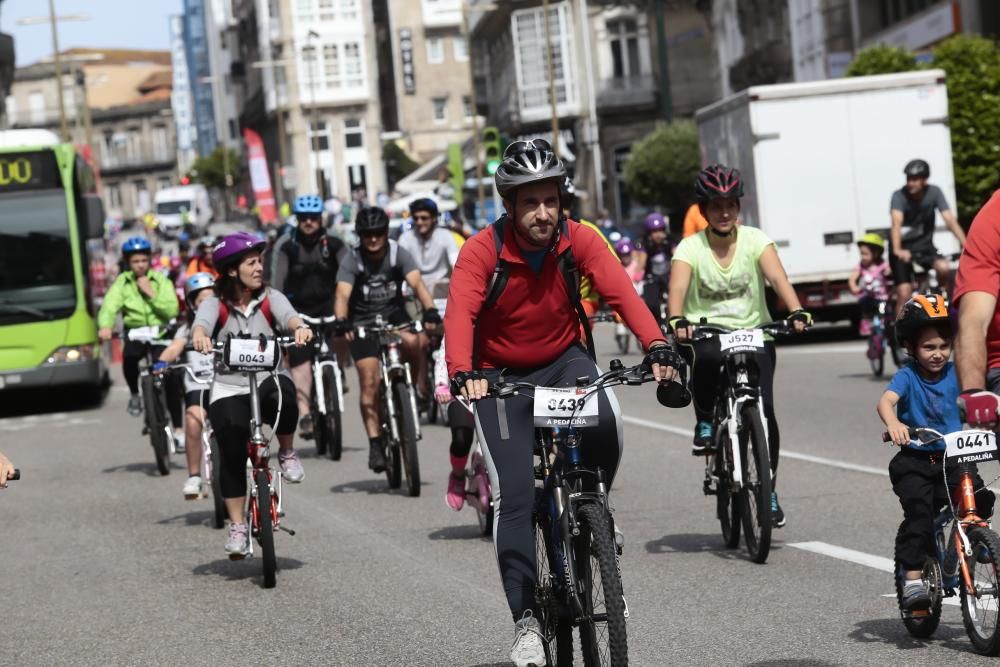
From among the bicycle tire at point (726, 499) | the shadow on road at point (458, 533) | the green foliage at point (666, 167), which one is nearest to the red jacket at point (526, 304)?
the bicycle tire at point (726, 499)

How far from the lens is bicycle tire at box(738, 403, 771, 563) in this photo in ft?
29.0

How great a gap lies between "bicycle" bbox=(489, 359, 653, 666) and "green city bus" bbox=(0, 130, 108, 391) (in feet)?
56.4

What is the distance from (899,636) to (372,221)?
6532 millimetres

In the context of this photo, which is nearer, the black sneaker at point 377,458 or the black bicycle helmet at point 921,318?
the black bicycle helmet at point 921,318

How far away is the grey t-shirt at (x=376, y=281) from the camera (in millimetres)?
13273

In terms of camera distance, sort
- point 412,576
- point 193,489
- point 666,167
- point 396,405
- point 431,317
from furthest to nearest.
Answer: point 666,167 → point 396,405 → point 431,317 → point 193,489 → point 412,576

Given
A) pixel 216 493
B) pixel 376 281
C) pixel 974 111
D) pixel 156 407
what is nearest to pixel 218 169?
pixel 974 111

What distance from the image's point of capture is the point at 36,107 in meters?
186

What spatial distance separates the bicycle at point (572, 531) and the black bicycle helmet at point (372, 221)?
659 cm

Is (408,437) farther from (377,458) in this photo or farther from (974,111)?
(974,111)

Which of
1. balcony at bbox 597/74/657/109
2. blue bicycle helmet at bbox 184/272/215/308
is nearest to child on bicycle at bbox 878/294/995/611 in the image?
blue bicycle helmet at bbox 184/272/215/308

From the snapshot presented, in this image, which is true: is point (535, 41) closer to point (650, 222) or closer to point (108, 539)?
point (650, 222)

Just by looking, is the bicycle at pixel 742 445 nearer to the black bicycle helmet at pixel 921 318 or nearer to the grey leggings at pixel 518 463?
the black bicycle helmet at pixel 921 318

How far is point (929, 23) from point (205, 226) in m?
77.7
